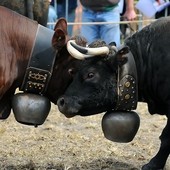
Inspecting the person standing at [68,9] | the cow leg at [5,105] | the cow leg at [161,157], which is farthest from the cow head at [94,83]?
the person standing at [68,9]

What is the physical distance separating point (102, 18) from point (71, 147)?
2116mm

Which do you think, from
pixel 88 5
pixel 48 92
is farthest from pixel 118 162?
pixel 88 5

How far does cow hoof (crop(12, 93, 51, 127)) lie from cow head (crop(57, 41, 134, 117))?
125 mm

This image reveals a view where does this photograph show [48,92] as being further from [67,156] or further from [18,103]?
[67,156]

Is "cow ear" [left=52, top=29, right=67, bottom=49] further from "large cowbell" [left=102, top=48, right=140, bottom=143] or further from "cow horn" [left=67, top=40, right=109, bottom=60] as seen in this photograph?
"large cowbell" [left=102, top=48, right=140, bottom=143]

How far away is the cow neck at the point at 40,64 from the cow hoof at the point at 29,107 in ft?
0.24

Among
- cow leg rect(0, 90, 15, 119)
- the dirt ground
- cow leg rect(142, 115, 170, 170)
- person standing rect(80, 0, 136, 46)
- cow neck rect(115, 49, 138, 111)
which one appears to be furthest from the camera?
person standing rect(80, 0, 136, 46)

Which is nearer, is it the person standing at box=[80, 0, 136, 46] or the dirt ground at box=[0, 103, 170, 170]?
the dirt ground at box=[0, 103, 170, 170]

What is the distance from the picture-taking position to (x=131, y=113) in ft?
11.5

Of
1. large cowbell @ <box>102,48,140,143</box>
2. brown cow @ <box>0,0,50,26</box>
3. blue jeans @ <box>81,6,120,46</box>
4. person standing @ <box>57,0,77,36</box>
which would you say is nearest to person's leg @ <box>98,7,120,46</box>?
blue jeans @ <box>81,6,120,46</box>

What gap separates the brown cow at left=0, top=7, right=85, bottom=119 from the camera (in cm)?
328

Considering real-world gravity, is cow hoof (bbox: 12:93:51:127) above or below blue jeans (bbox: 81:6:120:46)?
above

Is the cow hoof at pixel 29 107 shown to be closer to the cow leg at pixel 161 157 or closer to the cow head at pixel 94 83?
the cow head at pixel 94 83

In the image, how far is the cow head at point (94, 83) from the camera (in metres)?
3.33
